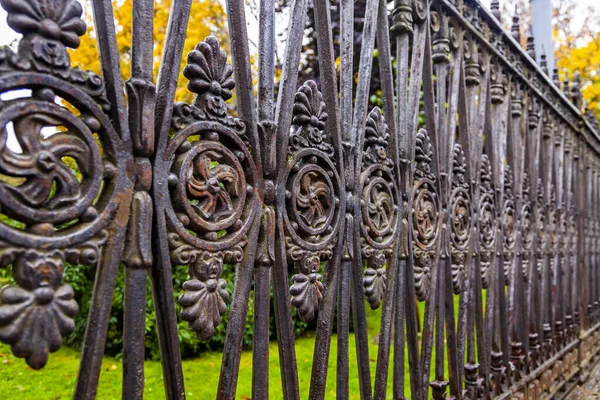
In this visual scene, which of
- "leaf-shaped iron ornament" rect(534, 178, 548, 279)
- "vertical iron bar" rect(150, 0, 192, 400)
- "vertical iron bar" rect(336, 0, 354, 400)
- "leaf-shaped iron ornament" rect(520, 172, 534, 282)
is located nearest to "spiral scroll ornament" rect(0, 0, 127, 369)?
"vertical iron bar" rect(150, 0, 192, 400)

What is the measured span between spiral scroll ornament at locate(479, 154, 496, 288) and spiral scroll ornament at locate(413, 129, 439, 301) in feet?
1.97

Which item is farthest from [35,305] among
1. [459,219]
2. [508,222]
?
[508,222]

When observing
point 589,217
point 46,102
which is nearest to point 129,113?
point 46,102

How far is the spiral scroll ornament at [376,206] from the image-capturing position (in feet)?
5.88

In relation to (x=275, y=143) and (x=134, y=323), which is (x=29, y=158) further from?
(x=275, y=143)

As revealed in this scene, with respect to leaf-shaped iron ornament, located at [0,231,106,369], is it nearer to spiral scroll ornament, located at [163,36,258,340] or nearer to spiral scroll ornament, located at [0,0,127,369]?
spiral scroll ornament, located at [0,0,127,369]

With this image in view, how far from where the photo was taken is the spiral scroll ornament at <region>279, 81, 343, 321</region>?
4.87 ft

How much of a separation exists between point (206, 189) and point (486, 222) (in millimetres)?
2011

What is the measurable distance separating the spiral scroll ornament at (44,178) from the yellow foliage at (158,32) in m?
4.74

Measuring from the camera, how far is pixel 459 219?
98.0 inches

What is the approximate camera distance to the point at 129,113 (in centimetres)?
111

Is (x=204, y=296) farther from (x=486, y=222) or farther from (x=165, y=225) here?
(x=486, y=222)

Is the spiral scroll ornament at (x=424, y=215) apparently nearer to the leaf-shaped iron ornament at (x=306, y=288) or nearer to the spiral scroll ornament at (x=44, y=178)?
the leaf-shaped iron ornament at (x=306, y=288)

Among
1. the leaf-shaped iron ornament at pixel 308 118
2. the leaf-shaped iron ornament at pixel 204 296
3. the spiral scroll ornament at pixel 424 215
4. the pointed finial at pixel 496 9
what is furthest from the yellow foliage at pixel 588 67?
the leaf-shaped iron ornament at pixel 204 296
